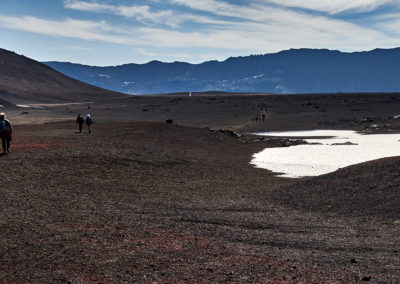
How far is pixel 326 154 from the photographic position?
4162 centimetres

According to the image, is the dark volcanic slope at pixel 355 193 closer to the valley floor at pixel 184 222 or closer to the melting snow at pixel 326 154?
the valley floor at pixel 184 222

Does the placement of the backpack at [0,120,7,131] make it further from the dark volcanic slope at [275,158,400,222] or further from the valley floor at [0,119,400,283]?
the dark volcanic slope at [275,158,400,222]

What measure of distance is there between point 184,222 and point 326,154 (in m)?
28.8

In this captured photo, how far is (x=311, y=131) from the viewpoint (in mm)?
68188

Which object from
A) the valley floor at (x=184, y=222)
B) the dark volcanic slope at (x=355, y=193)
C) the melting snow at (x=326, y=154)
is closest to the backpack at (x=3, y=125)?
the valley floor at (x=184, y=222)

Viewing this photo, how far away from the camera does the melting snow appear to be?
33.0 meters

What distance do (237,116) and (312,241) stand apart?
84443mm

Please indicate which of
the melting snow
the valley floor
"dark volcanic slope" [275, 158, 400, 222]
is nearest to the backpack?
the valley floor

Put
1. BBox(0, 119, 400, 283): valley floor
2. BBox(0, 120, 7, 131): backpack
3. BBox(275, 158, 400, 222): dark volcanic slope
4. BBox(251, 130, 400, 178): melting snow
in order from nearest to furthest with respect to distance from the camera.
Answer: BBox(0, 119, 400, 283): valley floor
BBox(275, 158, 400, 222): dark volcanic slope
BBox(0, 120, 7, 131): backpack
BBox(251, 130, 400, 178): melting snow

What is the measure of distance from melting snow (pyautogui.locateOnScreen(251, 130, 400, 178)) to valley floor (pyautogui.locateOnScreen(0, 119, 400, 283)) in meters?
4.29

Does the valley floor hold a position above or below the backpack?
below

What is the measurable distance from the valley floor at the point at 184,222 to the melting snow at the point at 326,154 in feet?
14.1

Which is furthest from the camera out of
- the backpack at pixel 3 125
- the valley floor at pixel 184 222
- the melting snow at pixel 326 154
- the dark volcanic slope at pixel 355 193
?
the melting snow at pixel 326 154

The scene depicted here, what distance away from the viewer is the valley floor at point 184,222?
10141 millimetres
